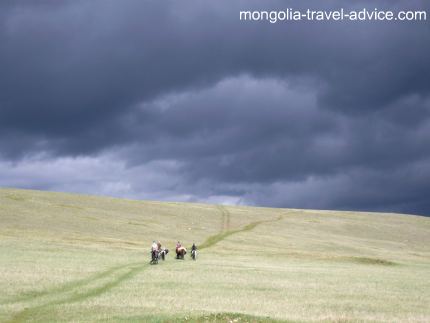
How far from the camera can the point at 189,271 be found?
4347 centimetres

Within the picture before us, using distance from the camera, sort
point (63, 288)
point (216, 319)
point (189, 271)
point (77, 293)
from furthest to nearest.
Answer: point (189, 271)
point (63, 288)
point (77, 293)
point (216, 319)

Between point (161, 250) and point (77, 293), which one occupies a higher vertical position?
point (161, 250)

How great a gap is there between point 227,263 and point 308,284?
1455 cm

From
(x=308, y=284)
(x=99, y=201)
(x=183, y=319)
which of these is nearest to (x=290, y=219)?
(x=99, y=201)

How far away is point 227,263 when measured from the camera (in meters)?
52.0

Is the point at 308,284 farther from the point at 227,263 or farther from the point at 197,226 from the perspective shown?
the point at 197,226

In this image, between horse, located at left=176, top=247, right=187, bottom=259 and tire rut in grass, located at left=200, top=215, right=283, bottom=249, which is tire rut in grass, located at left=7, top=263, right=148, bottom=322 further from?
tire rut in grass, located at left=200, top=215, right=283, bottom=249

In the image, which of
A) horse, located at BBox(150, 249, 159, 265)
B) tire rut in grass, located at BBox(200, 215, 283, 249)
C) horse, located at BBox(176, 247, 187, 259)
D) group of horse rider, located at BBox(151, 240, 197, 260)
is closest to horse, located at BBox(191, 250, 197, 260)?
group of horse rider, located at BBox(151, 240, 197, 260)

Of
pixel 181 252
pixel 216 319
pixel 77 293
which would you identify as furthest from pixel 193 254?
pixel 216 319

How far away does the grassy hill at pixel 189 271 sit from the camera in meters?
26.4

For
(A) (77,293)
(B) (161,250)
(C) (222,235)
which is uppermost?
(C) (222,235)

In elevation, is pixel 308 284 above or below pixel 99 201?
below

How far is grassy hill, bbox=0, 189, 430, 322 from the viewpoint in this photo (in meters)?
26.4

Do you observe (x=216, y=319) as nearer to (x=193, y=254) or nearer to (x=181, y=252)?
(x=193, y=254)
